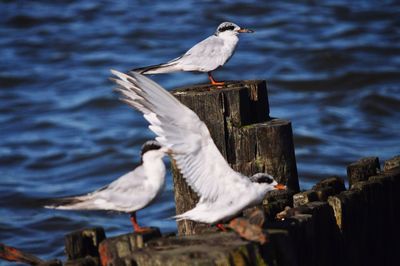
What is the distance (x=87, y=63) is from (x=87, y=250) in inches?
537

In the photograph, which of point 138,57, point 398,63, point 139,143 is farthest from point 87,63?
point 398,63

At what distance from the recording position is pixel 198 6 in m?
21.3

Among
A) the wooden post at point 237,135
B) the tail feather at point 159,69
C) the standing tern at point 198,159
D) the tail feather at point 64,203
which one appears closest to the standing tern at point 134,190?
the tail feather at point 64,203

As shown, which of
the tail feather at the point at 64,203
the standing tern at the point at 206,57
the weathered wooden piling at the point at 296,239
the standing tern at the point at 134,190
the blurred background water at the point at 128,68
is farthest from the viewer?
the blurred background water at the point at 128,68

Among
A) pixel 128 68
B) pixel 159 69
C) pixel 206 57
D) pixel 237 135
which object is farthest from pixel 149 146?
pixel 128 68

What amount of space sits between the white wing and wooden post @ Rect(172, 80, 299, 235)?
0.63m

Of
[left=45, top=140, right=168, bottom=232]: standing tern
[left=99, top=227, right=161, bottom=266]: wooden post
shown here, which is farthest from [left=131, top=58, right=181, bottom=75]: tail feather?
[left=99, top=227, right=161, bottom=266]: wooden post

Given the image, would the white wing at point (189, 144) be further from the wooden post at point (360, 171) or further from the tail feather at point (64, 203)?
the wooden post at point (360, 171)

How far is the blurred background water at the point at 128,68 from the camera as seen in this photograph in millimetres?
12438

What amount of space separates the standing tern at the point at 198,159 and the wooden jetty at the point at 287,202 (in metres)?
0.15

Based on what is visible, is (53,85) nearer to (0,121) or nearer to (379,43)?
(0,121)

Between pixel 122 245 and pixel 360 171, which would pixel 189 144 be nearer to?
pixel 122 245

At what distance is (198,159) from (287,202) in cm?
67

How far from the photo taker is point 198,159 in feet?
17.9
